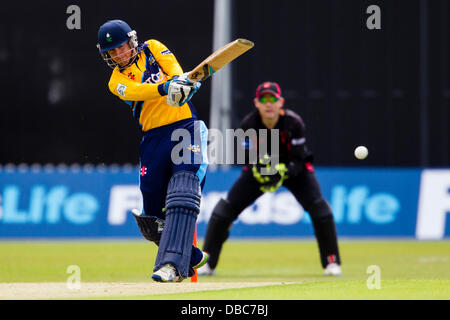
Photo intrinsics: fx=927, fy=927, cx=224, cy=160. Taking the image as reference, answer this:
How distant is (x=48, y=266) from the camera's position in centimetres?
1077

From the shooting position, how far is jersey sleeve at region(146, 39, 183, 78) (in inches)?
282

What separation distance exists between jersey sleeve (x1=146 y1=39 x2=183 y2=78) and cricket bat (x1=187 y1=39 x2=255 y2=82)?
22 centimetres

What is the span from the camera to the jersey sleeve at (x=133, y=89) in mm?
6875

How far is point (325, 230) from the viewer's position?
31.7 ft

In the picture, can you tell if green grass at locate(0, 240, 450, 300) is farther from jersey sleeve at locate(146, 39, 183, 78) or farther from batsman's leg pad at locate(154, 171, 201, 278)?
jersey sleeve at locate(146, 39, 183, 78)

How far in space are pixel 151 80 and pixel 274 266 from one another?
4.19 metres

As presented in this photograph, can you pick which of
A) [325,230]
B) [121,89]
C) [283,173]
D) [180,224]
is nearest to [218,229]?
[283,173]

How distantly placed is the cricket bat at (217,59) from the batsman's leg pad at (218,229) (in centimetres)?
304

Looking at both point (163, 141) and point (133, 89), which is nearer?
point (133, 89)

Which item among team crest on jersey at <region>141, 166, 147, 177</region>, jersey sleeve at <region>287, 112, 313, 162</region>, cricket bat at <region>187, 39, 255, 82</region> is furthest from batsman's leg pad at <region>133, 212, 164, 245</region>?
jersey sleeve at <region>287, 112, 313, 162</region>

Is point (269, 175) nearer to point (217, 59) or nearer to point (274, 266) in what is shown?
point (274, 266)

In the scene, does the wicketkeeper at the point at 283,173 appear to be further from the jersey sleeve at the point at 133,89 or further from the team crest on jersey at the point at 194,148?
the jersey sleeve at the point at 133,89

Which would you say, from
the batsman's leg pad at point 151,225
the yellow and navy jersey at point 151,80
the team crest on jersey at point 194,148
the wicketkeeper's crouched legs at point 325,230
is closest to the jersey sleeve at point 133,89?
the yellow and navy jersey at point 151,80

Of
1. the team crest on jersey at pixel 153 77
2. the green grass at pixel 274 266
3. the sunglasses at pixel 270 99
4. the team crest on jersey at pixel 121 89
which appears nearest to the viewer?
the green grass at pixel 274 266
